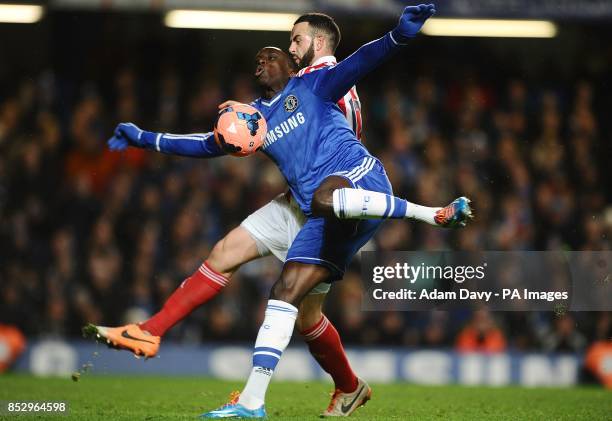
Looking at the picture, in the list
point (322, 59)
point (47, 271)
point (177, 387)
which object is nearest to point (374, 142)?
point (47, 271)

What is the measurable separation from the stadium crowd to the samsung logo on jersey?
5.05m

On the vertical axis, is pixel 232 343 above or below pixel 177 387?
above

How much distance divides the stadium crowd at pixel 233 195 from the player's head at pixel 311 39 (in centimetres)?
491

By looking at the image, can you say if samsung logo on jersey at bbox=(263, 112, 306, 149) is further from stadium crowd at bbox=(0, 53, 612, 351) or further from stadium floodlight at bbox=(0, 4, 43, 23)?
stadium floodlight at bbox=(0, 4, 43, 23)

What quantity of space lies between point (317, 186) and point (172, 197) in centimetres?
642

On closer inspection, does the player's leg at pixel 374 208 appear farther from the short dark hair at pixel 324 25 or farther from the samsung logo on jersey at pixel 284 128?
the short dark hair at pixel 324 25

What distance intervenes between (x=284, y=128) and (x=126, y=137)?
1.02m

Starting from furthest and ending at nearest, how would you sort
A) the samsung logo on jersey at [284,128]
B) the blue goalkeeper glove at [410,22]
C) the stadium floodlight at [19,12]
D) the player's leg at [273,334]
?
the stadium floodlight at [19,12], the samsung logo on jersey at [284,128], the blue goalkeeper glove at [410,22], the player's leg at [273,334]

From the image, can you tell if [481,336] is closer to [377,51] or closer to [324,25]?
[324,25]

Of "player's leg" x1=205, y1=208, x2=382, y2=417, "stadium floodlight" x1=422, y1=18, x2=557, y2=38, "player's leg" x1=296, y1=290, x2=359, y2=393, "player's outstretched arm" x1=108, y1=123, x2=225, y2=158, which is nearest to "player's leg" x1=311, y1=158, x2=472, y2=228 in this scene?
"player's leg" x1=205, y1=208, x2=382, y2=417

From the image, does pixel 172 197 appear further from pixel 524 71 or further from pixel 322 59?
pixel 322 59

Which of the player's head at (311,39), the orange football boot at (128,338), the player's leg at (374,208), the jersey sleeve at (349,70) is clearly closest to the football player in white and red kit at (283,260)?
the player's head at (311,39)

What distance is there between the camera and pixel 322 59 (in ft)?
18.9

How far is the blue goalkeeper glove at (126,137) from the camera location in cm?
584
